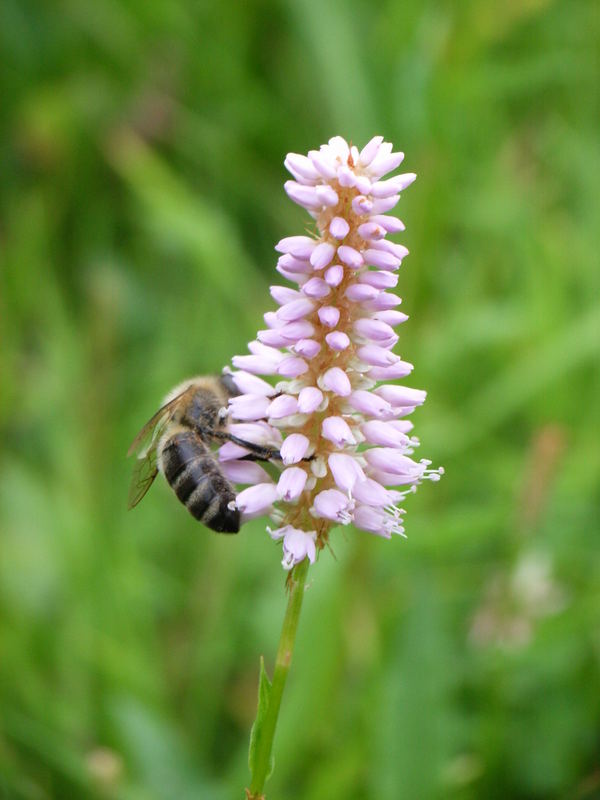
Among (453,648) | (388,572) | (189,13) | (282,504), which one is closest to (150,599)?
(388,572)

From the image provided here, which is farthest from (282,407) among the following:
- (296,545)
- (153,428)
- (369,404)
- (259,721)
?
(153,428)

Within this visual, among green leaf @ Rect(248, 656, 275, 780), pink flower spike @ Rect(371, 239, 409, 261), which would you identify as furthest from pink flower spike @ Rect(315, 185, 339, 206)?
green leaf @ Rect(248, 656, 275, 780)

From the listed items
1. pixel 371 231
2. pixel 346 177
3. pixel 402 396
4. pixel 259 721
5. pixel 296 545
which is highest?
pixel 346 177

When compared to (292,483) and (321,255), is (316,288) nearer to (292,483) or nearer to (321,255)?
(321,255)

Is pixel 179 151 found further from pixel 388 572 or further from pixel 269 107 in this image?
pixel 388 572

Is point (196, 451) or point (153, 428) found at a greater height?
point (153, 428)

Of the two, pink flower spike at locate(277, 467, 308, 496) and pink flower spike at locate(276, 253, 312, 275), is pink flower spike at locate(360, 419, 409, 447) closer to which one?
pink flower spike at locate(277, 467, 308, 496)
